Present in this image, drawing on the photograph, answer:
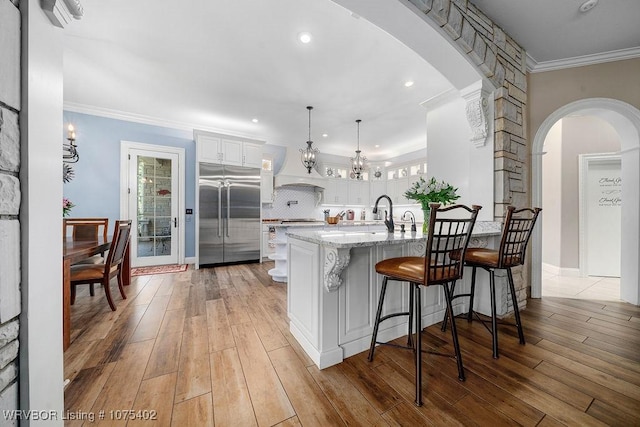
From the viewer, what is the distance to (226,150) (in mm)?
4758

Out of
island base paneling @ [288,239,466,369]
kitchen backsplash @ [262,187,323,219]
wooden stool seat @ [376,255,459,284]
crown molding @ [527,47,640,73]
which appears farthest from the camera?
kitchen backsplash @ [262,187,323,219]

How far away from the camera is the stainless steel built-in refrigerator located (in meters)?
4.54

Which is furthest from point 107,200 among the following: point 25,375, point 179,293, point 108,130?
point 25,375

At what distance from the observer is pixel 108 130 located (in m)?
4.18

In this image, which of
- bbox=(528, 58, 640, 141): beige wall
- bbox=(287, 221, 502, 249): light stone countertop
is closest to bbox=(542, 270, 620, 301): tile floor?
bbox=(287, 221, 502, 249): light stone countertop

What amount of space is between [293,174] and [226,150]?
1585 mm

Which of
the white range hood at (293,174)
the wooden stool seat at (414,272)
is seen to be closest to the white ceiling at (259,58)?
the white range hood at (293,174)

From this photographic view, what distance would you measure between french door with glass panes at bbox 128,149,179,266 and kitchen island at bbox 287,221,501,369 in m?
3.71

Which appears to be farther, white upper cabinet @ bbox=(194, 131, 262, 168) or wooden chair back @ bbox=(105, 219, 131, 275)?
white upper cabinet @ bbox=(194, 131, 262, 168)

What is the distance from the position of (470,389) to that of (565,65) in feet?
11.8

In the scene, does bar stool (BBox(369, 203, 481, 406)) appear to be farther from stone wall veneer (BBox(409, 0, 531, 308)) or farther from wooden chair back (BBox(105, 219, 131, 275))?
wooden chair back (BBox(105, 219, 131, 275))

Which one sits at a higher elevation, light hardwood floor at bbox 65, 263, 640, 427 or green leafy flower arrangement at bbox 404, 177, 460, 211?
green leafy flower arrangement at bbox 404, 177, 460, 211

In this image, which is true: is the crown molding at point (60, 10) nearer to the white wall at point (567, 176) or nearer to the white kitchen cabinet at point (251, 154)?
the white kitchen cabinet at point (251, 154)

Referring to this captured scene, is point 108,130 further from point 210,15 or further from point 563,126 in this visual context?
point 563,126
